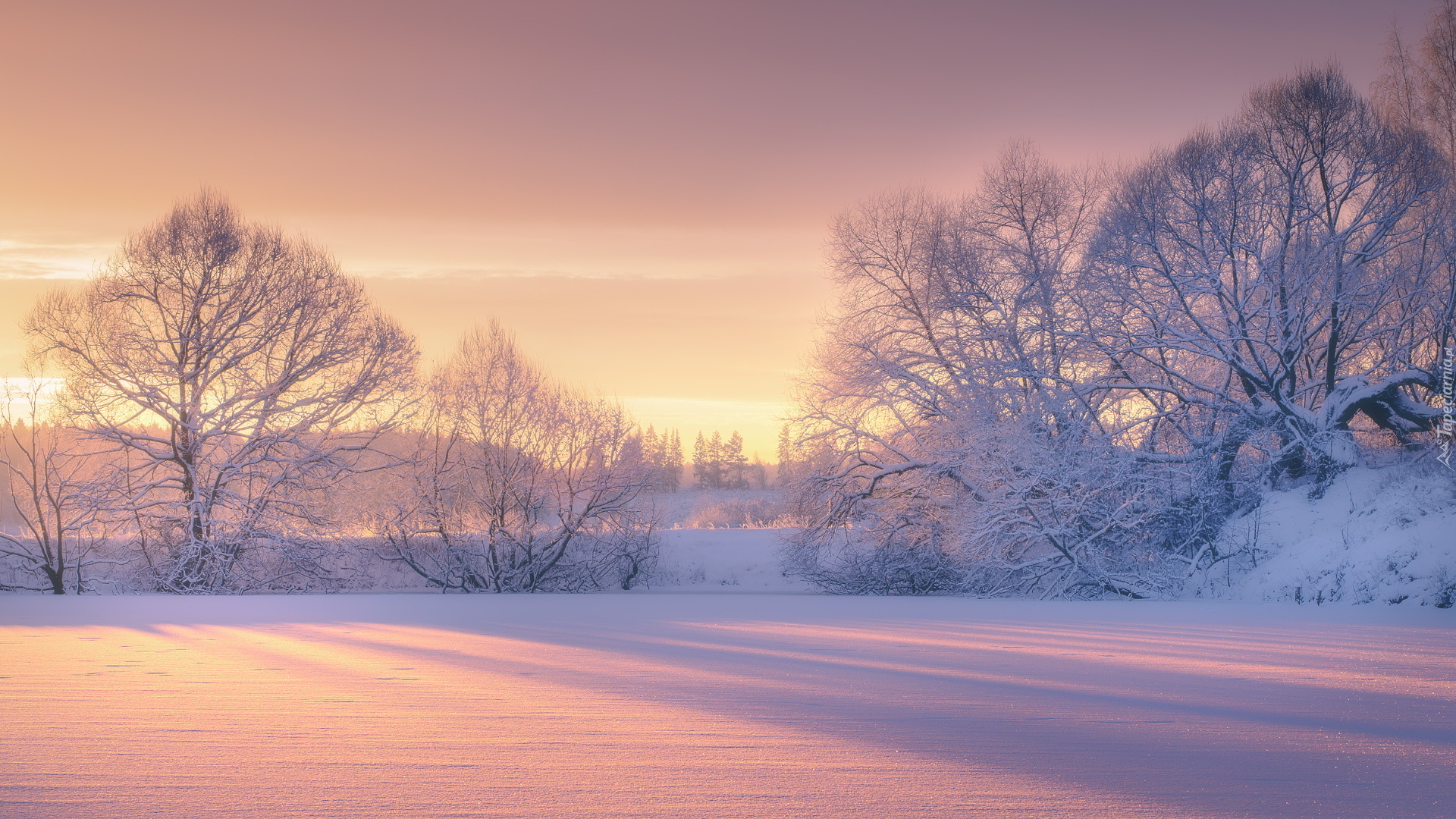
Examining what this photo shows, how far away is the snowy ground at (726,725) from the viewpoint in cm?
315

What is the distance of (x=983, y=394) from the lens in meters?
19.1

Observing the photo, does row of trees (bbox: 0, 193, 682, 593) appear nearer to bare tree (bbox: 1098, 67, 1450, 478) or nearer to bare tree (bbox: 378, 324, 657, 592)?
bare tree (bbox: 378, 324, 657, 592)

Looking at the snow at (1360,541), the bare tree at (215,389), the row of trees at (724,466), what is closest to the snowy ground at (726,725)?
the snow at (1360,541)

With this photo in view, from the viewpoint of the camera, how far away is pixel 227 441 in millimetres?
21469

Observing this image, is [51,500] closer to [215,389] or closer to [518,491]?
[215,389]

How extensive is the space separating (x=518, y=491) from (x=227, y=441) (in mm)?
7020

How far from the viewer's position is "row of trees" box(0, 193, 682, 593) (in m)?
20.7

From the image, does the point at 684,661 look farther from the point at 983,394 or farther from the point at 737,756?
the point at 983,394

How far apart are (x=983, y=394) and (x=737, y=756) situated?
53.8ft

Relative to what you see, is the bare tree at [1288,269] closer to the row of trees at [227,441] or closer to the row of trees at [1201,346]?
the row of trees at [1201,346]

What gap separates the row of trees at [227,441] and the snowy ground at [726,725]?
44.7 feet

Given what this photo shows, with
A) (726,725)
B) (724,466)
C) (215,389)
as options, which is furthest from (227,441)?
(724,466)

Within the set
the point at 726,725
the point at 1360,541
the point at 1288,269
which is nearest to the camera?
the point at 726,725

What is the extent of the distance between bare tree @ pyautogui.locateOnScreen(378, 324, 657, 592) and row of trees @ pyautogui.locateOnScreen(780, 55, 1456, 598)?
915 centimetres
